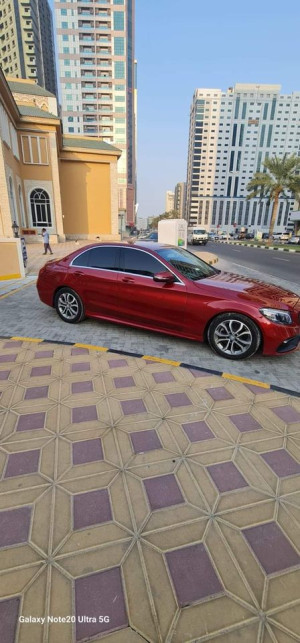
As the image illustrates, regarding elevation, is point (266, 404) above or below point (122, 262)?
below

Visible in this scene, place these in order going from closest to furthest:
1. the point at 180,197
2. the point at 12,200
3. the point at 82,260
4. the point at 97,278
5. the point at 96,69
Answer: the point at 97,278, the point at 82,260, the point at 12,200, the point at 96,69, the point at 180,197

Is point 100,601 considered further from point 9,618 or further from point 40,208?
point 40,208

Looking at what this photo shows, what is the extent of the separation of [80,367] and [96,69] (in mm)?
87300

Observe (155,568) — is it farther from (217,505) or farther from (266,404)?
(266,404)

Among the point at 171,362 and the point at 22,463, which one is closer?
the point at 22,463

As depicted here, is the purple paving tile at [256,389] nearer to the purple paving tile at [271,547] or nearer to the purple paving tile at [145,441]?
the purple paving tile at [145,441]

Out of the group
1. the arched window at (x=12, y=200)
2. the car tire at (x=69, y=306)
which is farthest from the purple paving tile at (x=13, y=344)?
the arched window at (x=12, y=200)

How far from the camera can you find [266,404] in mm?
3158

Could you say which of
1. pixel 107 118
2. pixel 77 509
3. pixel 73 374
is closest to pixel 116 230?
pixel 73 374

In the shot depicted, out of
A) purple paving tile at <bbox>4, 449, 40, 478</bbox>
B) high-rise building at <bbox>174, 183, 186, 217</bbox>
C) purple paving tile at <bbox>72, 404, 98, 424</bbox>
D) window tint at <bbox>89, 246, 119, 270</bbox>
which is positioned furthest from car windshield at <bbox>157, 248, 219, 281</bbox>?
high-rise building at <bbox>174, 183, 186, 217</bbox>

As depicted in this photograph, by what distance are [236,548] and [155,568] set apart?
1.60 feet

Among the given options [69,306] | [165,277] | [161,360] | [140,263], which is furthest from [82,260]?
[161,360]

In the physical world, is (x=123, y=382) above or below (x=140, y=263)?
below

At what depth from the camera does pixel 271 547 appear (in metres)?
1.77
